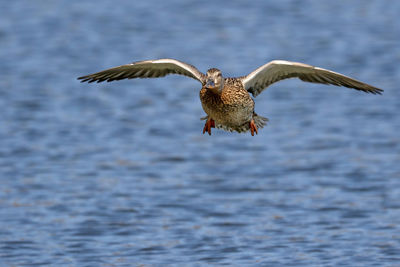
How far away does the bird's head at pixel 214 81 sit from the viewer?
9653mm

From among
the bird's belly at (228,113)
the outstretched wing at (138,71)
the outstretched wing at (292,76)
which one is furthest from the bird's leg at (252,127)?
the outstretched wing at (138,71)

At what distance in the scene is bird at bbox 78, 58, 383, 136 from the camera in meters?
10.0

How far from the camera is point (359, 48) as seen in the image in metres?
23.3

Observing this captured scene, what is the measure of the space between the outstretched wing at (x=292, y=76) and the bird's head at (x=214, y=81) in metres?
0.44

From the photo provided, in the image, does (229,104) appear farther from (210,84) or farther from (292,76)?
(292,76)

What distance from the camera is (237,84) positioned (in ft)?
34.1

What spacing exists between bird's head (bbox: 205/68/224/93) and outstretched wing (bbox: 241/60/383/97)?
17.2 inches

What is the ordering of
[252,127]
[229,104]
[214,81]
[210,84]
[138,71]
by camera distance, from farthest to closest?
[138,71] → [252,127] → [229,104] → [214,81] → [210,84]

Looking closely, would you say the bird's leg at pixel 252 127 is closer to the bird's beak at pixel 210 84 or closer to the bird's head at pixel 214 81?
the bird's head at pixel 214 81

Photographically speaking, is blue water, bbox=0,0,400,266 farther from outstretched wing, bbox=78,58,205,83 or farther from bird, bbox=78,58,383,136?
outstretched wing, bbox=78,58,205,83

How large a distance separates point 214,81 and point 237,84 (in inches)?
25.6

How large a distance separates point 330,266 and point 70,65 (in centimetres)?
1232

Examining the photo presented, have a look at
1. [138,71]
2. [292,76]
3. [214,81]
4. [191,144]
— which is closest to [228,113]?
[214,81]

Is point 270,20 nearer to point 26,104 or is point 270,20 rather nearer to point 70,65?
point 70,65
